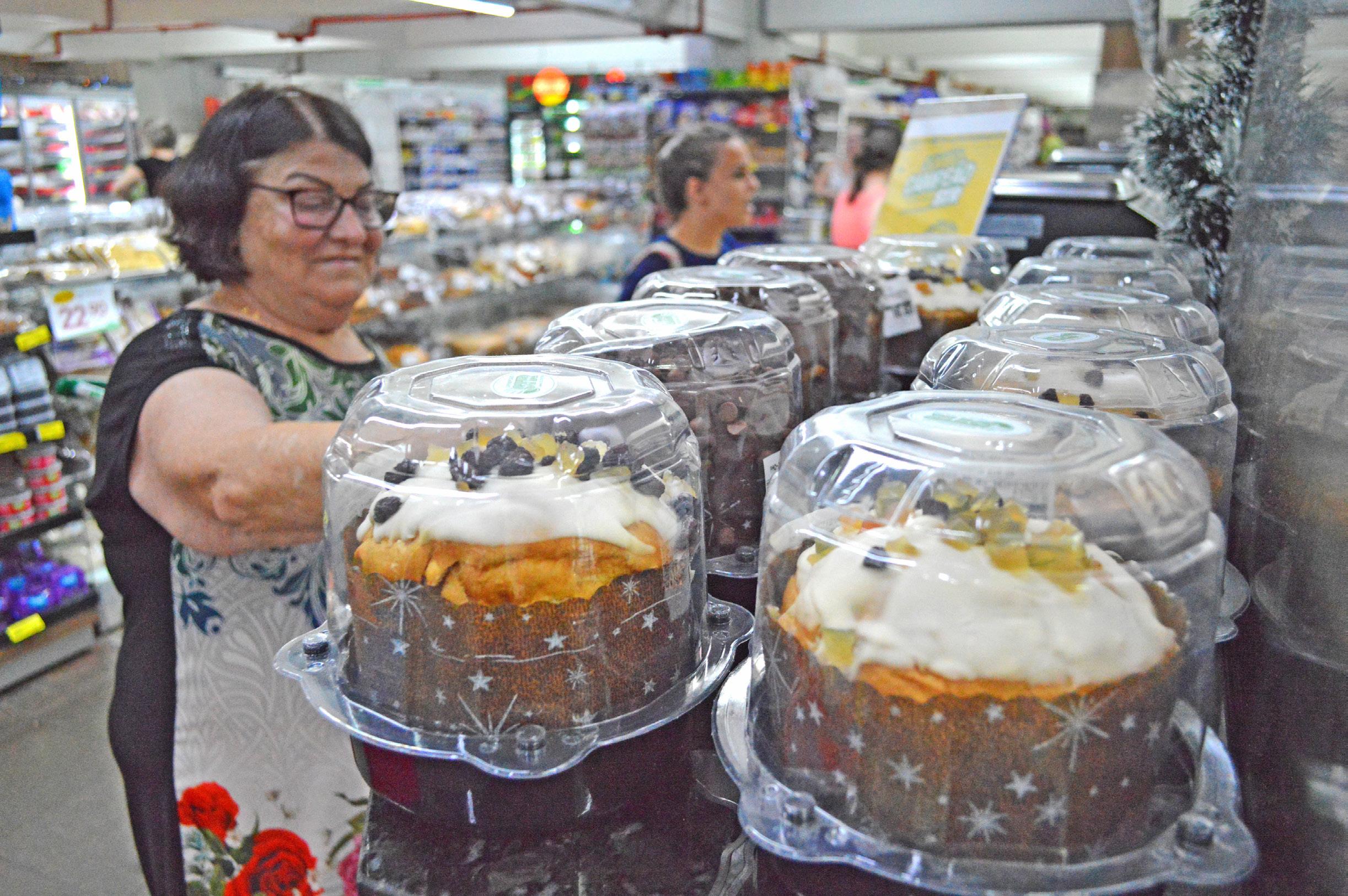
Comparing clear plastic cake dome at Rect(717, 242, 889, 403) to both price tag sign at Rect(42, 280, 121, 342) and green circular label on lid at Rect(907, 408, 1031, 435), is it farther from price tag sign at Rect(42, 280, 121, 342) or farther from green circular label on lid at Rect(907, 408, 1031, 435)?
price tag sign at Rect(42, 280, 121, 342)

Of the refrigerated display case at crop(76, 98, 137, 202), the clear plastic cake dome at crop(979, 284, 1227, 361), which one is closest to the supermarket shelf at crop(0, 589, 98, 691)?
the clear plastic cake dome at crop(979, 284, 1227, 361)

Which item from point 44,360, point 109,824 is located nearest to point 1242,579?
point 109,824

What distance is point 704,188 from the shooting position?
3553 millimetres

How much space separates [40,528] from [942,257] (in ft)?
12.0

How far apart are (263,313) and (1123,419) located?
4.87 ft

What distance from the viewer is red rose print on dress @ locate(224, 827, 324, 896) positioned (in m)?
1.59

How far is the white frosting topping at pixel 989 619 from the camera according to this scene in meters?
0.61

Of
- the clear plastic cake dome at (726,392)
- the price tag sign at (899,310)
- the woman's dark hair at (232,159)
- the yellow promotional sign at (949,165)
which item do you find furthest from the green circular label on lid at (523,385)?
the yellow promotional sign at (949,165)

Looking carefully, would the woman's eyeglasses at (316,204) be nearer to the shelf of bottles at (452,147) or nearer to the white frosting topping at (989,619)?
the white frosting topping at (989,619)

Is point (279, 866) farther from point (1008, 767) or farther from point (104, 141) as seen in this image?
point (104, 141)

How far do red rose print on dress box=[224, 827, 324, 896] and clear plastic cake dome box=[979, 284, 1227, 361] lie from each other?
1372mm

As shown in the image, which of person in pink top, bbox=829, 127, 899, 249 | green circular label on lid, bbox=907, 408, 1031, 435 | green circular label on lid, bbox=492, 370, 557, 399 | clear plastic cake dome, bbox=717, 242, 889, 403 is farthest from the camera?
person in pink top, bbox=829, 127, 899, 249

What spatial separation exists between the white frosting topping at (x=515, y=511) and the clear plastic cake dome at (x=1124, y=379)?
422 mm

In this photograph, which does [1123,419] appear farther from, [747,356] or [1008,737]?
[747,356]
